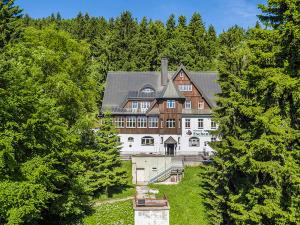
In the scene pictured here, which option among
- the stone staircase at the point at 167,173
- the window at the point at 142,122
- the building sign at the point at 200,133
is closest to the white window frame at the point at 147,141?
the window at the point at 142,122

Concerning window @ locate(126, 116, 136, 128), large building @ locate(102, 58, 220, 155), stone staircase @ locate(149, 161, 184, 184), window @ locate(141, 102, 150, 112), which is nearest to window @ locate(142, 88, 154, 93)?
large building @ locate(102, 58, 220, 155)

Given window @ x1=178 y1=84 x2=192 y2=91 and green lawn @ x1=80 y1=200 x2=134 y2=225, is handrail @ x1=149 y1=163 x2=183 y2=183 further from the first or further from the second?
window @ x1=178 y1=84 x2=192 y2=91

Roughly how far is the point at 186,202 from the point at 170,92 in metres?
18.8

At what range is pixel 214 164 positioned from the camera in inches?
1219

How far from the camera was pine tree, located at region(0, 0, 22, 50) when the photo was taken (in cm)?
3672

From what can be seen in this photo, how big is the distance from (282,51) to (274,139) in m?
4.01

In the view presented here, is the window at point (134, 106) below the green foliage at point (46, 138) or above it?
above

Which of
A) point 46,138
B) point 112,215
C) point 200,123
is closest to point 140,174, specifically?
point 112,215

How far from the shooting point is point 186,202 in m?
34.2

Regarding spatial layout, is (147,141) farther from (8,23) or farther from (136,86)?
(8,23)

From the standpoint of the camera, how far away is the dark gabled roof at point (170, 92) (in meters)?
49.4

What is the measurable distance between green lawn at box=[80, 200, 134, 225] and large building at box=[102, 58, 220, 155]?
16813mm

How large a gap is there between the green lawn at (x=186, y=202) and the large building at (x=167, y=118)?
10.8 metres

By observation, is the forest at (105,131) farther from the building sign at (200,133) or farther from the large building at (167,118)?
the building sign at (200,133)
